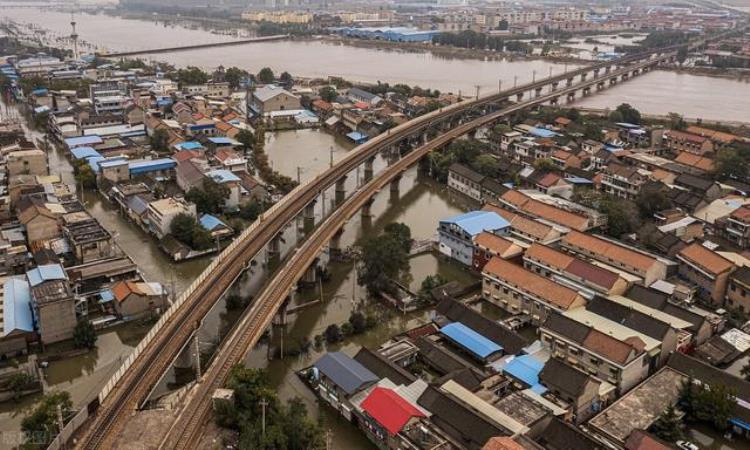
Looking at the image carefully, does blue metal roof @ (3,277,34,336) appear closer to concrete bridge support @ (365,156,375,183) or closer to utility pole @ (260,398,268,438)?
utility pole @ (260,398,268,438)

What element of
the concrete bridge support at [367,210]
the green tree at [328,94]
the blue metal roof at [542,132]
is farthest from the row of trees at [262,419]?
the green tree at [328,94]

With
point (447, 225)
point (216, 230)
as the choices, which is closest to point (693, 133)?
point (447, 225)

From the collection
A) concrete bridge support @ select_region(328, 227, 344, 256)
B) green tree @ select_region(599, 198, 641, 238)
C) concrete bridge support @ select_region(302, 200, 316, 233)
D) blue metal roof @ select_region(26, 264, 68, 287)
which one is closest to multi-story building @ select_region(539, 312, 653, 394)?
green tree @ select_region(599, 198, 641, 238)

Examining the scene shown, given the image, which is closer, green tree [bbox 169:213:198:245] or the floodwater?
green tree [bbox 169:213:198:245]

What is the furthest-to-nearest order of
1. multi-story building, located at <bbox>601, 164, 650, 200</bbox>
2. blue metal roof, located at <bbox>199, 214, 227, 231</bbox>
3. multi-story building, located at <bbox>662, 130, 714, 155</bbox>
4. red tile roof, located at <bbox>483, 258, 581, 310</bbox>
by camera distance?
multi-story building, located at <bbox>662, 130, 714, 155</bbox> < multi-story building, located at <bbox>601, 164, 650, 200</bbox> < blue metal roof, located at <bbox>199, 214, 227, 231</bbox> < red tile roof, located at <bbox>483, 258, 581, 310</bbox>

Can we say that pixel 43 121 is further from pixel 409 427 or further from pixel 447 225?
pixel 409 427
